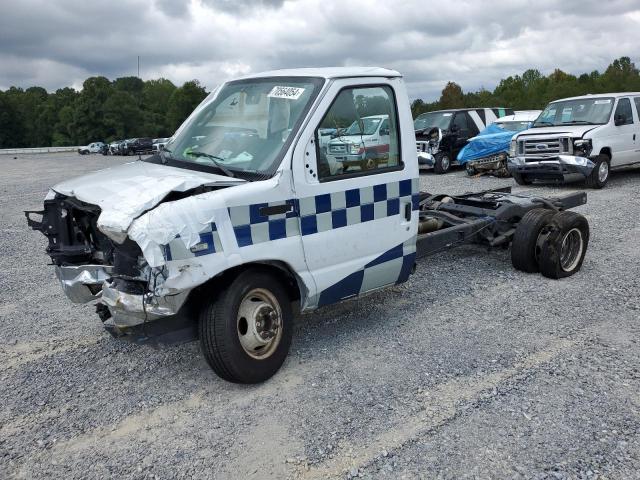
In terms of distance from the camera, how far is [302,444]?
10.8 ft

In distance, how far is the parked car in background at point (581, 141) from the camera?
12031 millimetres

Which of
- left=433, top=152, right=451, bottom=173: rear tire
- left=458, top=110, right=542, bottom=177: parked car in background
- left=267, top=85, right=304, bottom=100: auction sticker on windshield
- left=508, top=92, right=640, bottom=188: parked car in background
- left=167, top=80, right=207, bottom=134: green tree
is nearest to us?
left=267, top=85, right=304, bottom=100: auction sticker on windshield

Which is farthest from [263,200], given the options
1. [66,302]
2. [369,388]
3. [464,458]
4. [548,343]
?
[66,302]

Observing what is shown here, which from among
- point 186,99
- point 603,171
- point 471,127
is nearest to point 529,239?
point 603,171

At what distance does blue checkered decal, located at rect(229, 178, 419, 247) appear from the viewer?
3.66 metres

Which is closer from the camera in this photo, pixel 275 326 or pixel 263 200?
pixel 263 200

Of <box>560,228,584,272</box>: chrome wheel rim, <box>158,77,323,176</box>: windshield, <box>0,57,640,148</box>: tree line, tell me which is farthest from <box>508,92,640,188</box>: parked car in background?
<box>0,57,640,148</box>: tree line

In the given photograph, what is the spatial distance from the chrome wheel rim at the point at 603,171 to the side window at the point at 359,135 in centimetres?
936

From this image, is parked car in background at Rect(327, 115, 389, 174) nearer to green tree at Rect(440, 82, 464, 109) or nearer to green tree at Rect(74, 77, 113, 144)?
green tree at Rect(440, 82, 464, 109)

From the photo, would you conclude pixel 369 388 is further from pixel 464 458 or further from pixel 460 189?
pixel 460 189

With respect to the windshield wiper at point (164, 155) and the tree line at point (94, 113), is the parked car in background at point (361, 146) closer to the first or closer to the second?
the windshield wiper at point (164, 155)

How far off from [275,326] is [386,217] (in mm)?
1264

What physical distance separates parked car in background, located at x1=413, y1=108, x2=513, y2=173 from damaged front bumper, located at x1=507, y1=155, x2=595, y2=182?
12.5 ft

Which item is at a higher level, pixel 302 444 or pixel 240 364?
pixel 240 364
